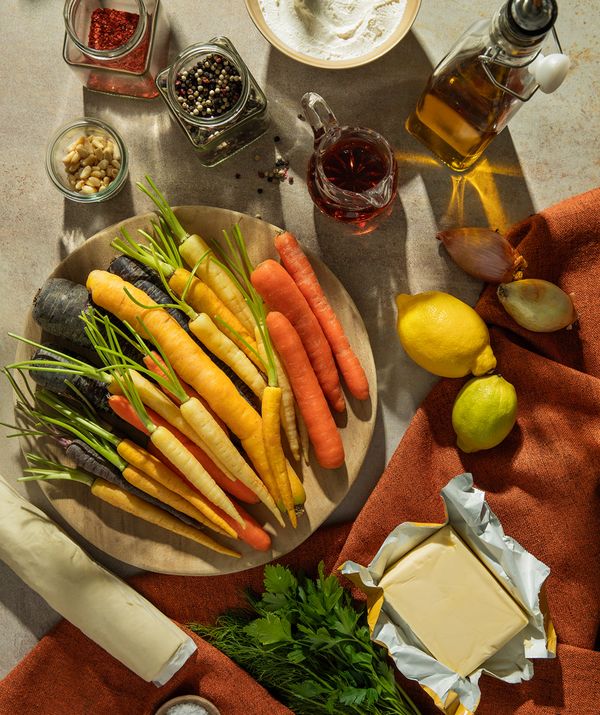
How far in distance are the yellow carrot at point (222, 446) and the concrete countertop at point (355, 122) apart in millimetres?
250

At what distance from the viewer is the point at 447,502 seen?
1.59 m

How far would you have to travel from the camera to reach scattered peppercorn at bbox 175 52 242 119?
155cm

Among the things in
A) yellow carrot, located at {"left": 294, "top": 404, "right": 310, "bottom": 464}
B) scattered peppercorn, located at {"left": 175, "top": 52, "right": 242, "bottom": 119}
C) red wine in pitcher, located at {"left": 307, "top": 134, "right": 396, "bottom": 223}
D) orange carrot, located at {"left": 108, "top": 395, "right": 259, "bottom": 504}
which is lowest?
orange carrot, located at {"left": 108, "top": 395, "right": 259, "bottom": 504}

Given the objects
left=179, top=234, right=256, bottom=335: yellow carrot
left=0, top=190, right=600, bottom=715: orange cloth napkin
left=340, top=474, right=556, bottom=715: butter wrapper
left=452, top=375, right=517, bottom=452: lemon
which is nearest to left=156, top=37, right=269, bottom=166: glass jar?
left=179, top=234, right=256, bottom=335: yellow carrot

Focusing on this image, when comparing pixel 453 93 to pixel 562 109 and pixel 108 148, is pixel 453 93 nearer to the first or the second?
pixel 562 109

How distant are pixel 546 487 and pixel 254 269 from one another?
89 centimetres

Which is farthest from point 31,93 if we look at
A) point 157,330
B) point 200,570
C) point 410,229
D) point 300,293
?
point 200,570

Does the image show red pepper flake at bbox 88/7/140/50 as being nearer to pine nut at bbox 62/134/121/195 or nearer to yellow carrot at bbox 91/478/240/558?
pine nut at bbox 62/134/121/195

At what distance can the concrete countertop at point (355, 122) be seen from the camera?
171cm

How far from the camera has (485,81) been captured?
1426 mm

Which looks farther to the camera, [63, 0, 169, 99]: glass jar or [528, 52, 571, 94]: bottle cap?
[63, 0, 169, 99]: glass jar

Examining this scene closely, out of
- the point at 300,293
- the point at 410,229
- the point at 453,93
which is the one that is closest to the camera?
the point at 453,93

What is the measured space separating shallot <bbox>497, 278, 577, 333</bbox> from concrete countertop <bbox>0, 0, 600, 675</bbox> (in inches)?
5.2

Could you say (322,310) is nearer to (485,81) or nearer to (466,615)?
(485,81)
